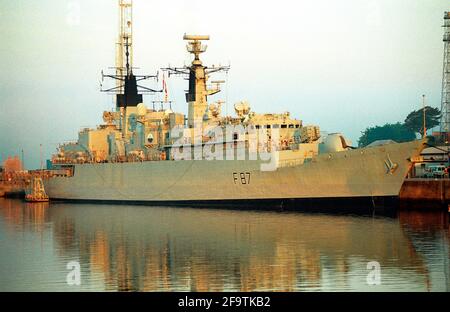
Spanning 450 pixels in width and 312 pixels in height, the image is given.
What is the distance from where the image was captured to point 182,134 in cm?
4244

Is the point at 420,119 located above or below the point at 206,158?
above

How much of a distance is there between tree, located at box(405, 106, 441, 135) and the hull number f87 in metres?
39.6

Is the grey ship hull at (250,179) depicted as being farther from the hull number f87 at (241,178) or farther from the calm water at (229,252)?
the calm water at (229,252)

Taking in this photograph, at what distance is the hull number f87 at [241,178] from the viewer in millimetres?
37062

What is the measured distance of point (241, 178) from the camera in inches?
1469

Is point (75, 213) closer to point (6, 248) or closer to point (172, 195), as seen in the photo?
point (172, 195)

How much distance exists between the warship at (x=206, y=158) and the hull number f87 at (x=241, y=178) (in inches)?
2.2

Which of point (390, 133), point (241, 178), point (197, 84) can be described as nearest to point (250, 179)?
point (241, 178)

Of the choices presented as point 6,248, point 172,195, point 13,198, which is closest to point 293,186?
point 172,195

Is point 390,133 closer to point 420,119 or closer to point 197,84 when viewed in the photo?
point 420,119

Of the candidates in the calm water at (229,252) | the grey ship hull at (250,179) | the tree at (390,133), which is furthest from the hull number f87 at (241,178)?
the tree at (390,133)

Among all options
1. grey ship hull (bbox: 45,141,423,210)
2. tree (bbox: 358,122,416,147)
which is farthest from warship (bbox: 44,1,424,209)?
tree (bbox: 358,122,416,147)

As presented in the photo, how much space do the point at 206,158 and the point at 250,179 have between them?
3.39 metres
